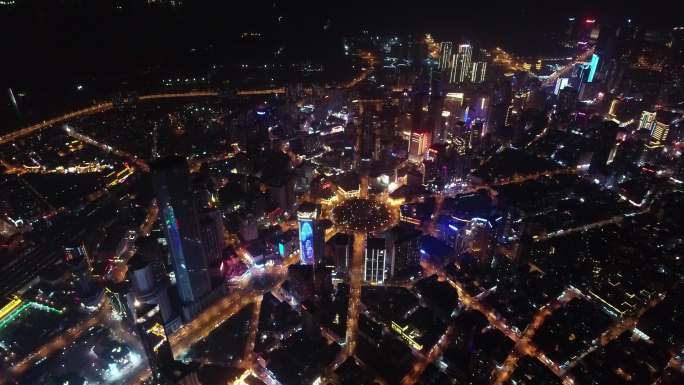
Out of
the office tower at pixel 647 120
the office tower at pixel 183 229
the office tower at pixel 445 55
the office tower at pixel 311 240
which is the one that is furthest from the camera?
the office tower at pixel 445 55

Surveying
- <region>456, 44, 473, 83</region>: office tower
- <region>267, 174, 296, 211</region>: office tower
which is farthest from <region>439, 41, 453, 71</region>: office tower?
<region>267, 174, 296, 211</region>: office tower

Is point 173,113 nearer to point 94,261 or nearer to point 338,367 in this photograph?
point 94,261

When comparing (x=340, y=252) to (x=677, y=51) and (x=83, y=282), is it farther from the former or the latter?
(x=677, y=51)

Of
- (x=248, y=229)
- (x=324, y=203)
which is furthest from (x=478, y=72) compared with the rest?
(x=248, y=229)

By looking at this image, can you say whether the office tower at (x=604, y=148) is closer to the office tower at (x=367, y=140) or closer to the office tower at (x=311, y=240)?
the office tower at (x=367, y=140)

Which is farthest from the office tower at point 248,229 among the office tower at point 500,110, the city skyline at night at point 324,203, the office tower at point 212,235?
the office tower at point 500,110

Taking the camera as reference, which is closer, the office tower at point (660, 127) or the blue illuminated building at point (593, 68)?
the office tower at point (660, 127)

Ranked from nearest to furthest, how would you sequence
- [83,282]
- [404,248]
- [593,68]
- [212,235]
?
[83,282] < [212,235] < [404,248] < [593,68]
